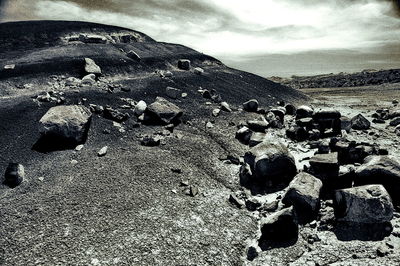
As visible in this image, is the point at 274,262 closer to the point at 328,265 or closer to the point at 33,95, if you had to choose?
the point at 328,265

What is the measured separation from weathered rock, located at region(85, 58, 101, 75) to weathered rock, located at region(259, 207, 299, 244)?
10.7 m

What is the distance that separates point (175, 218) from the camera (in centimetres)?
579

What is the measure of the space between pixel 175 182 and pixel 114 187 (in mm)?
1403

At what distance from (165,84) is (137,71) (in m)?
2.52

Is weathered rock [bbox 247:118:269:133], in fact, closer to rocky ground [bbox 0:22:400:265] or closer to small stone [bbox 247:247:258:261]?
rocky ground [bbox 0:22:400:265]

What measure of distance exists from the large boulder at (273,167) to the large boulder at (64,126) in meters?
4.77

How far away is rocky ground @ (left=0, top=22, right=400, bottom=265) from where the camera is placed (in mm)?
5098

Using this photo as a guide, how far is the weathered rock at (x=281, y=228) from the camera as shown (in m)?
5.43

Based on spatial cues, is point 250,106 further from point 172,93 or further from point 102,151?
point 102,151

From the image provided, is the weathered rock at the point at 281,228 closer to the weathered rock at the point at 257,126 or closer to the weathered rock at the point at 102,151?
the weathered rock at the point at 102,151

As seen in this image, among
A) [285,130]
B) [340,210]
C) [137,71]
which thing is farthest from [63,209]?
[137,71]

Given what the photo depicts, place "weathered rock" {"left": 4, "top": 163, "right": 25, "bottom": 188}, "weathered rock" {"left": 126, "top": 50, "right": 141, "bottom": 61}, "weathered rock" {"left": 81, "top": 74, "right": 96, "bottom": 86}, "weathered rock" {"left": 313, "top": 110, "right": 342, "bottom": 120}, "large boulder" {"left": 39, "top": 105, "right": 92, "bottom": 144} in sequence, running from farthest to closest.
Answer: "weathered rock" {"left": 126, "top": 50, "right": 141, "bottom": 61} < "weathered rock" {"left": 81, "top": 74, "right": 96, "bottom": 86} < "weathered rock" {"left": 313, "top": 110, "right": 342, "bottom": 120} < "large boulder" {"left": 39, "top": 105, "right": 92, "bottom": 144} < "weathered rock" {"left": 4, "top": 163, "right": 25, "bottom": 188}

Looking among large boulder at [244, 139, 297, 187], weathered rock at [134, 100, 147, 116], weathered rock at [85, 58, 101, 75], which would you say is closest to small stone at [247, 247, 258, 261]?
large boulder at [244, 139, 297, 187]

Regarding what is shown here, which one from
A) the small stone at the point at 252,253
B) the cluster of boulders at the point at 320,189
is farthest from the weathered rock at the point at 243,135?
the small stone at the point at 252,253
